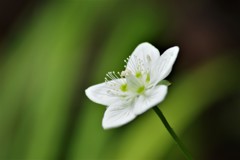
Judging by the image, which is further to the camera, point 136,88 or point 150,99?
point 136,88

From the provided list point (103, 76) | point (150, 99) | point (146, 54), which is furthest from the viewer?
point (103, 76)

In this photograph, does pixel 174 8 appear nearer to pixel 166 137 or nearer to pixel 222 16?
pixel 222 16

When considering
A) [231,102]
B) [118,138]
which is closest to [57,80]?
[118,138]

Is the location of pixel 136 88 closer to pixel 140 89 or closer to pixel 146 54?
pixel 140 89

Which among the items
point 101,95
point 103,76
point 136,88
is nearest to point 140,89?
point 136,88

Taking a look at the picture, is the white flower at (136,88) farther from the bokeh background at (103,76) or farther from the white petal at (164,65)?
the bokeh background at (103,76)

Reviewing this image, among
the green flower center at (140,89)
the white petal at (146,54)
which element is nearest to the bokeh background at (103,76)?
the white petal at (146,54)
